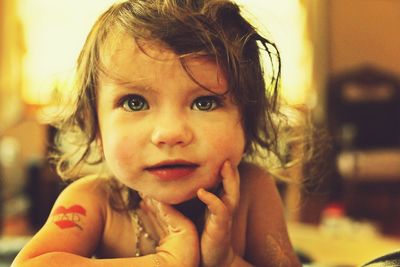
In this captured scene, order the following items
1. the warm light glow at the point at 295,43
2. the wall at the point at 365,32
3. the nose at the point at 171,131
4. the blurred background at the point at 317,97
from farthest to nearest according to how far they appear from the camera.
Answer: the wall at the point at 365,32 < the warm light glow at the point at 295,43 < the blurred background at the point at 317,97 < the nose at the point at 171,131

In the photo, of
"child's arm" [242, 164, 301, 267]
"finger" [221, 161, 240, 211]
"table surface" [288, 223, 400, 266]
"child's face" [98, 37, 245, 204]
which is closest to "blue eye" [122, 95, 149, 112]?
"child's face" [98, 37, 245, 204]

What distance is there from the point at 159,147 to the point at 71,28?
10.7 feet

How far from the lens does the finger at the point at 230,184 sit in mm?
630

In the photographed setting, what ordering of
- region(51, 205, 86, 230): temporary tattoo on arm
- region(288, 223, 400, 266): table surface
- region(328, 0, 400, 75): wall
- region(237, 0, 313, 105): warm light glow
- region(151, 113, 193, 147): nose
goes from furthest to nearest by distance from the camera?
region(328, 0, 400, 75): wall, region(237, 0, 313, 105): warm light glow, region(288, 223, 400, 266): table surface, region(51, 205, 86, 230): temporary tattoo on arm, region(151, 113, 193, 147): nose

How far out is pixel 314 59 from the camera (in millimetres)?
4102

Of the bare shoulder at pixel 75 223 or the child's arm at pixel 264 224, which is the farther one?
the child's arm at pixel 264 224

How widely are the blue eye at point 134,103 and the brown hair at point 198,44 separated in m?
0.06

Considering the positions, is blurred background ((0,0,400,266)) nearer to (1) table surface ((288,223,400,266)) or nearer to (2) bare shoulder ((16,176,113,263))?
(1) table surface ((288,223,400,266))

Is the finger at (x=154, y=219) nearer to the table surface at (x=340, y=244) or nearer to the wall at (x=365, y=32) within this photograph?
the table surface at (x=340, y=244)

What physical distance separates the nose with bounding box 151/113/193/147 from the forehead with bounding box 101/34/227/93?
46 millimetres

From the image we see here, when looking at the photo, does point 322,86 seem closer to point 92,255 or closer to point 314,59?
point 314,59

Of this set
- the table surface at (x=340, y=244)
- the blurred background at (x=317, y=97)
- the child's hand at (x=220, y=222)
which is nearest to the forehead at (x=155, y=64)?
the child's hand at (x=220, y=222)

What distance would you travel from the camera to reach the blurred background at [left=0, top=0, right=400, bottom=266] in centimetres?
304

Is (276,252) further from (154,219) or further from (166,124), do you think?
(166,124)
